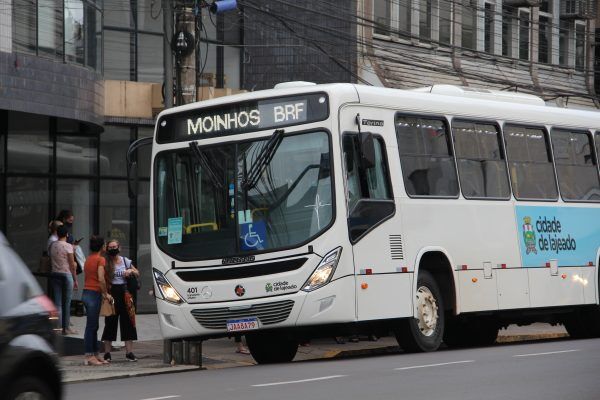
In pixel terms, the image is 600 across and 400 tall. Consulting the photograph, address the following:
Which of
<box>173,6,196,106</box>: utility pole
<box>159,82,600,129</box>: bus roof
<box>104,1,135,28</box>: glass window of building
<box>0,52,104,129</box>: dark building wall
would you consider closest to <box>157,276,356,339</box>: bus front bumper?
<box>159,82,600,129</box>: bus roof

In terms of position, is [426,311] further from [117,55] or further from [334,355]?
[117,55]

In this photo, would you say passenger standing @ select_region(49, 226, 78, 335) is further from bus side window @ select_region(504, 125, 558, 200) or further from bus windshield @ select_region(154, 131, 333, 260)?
bus side window @ select_region(504, 125, 558, 200)

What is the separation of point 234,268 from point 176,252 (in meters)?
0.98

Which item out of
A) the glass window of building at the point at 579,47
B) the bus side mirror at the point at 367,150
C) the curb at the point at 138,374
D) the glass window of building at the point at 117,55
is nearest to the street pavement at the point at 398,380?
the curb at the point at 138,374

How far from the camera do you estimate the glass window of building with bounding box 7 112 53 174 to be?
1070 inches

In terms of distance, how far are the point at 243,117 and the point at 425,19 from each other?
21.2 meters

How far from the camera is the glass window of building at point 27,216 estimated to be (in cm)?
2736

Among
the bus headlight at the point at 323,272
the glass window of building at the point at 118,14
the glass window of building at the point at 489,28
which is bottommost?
the bus headlight at the point at 323,272

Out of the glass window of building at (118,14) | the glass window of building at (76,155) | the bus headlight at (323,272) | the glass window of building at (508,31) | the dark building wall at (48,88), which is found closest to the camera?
the bus headlight at (323,272)

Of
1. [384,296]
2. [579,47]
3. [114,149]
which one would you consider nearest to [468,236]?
[384,296]

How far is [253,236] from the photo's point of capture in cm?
1722

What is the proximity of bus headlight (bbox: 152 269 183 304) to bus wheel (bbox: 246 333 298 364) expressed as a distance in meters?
1.73

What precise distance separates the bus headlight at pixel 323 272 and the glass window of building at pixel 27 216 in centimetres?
1168

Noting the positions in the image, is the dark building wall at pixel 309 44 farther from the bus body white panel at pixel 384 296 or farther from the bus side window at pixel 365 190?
the bus body white panel at pixel 384 296
